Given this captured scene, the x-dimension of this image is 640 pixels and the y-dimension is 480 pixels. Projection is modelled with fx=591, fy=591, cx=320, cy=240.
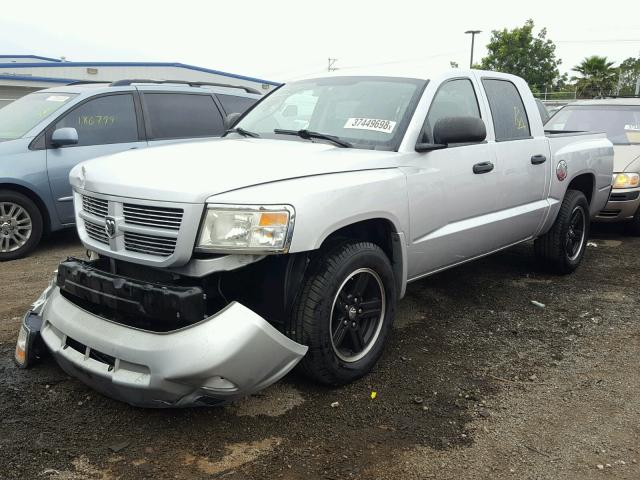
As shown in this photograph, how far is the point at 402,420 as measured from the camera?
3.05 meters

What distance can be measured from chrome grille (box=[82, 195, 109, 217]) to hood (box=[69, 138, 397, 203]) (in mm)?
65

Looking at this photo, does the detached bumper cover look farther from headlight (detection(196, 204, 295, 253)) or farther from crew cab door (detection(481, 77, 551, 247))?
crew cab door (detection(481, 77, 551, 247))

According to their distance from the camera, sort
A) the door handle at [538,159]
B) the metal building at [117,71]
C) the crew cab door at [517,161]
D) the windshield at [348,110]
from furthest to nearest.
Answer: the metal building at [117,71] < the door handle at [538,159] < the crew cab door at [517,161] < the windshield at [348,110]

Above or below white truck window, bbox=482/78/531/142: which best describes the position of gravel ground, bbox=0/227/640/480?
below

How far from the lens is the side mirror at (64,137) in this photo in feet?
19.9

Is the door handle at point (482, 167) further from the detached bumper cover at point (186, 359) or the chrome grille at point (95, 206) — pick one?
the chrome grille at point (95, 206)

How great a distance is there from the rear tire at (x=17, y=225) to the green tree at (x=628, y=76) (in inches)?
1756

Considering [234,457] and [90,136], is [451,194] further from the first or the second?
[90,136]

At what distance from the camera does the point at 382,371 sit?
3598 mm

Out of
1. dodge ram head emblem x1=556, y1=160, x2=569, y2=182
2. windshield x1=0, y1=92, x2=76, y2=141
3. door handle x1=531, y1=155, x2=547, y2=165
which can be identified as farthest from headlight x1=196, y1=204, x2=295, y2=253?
windshield x1=0, y1=92, x2=76, y2=141

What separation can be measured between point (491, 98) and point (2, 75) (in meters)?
21.5

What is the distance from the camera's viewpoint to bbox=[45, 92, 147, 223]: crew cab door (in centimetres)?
621

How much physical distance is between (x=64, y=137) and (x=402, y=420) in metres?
4.71

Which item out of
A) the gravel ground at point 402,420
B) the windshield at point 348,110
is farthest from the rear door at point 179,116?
the gravel ground at point 402,420
